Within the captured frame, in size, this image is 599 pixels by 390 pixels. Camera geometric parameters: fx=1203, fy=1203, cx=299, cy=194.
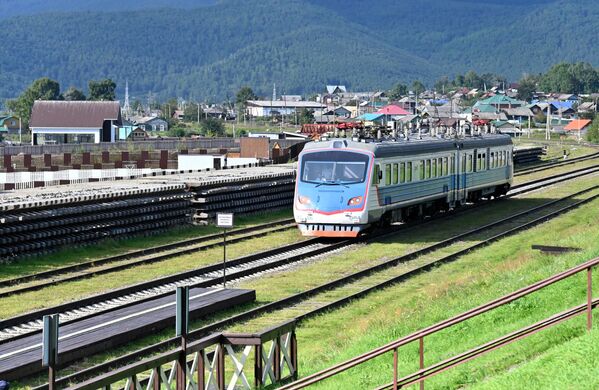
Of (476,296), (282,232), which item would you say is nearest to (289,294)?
(476,296)

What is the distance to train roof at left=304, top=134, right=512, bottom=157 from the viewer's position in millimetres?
35031

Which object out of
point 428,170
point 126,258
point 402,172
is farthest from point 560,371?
point 428,170

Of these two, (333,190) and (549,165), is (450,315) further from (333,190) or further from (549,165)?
(549,165)

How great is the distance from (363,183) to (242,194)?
10019mm

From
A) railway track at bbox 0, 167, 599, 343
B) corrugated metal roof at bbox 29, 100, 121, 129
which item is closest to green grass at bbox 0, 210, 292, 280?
railway track at bbox 0, 167, 599, 343

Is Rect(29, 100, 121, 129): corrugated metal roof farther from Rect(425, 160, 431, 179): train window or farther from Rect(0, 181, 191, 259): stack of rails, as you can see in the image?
Rect(425, 160, 431, 179): train window

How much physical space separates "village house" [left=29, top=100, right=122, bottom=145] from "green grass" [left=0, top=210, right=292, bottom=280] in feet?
219

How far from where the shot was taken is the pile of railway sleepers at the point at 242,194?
41.3 meters

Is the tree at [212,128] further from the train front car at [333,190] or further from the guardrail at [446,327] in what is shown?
the guardrail at [446,327]

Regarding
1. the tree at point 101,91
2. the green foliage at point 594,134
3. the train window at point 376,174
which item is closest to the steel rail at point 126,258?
the train window at point 376,174

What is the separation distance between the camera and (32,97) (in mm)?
174750

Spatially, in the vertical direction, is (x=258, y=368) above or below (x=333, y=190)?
below

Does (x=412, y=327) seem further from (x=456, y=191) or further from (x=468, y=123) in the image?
(x=468, y=123)

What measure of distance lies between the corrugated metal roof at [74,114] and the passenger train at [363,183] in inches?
2742
